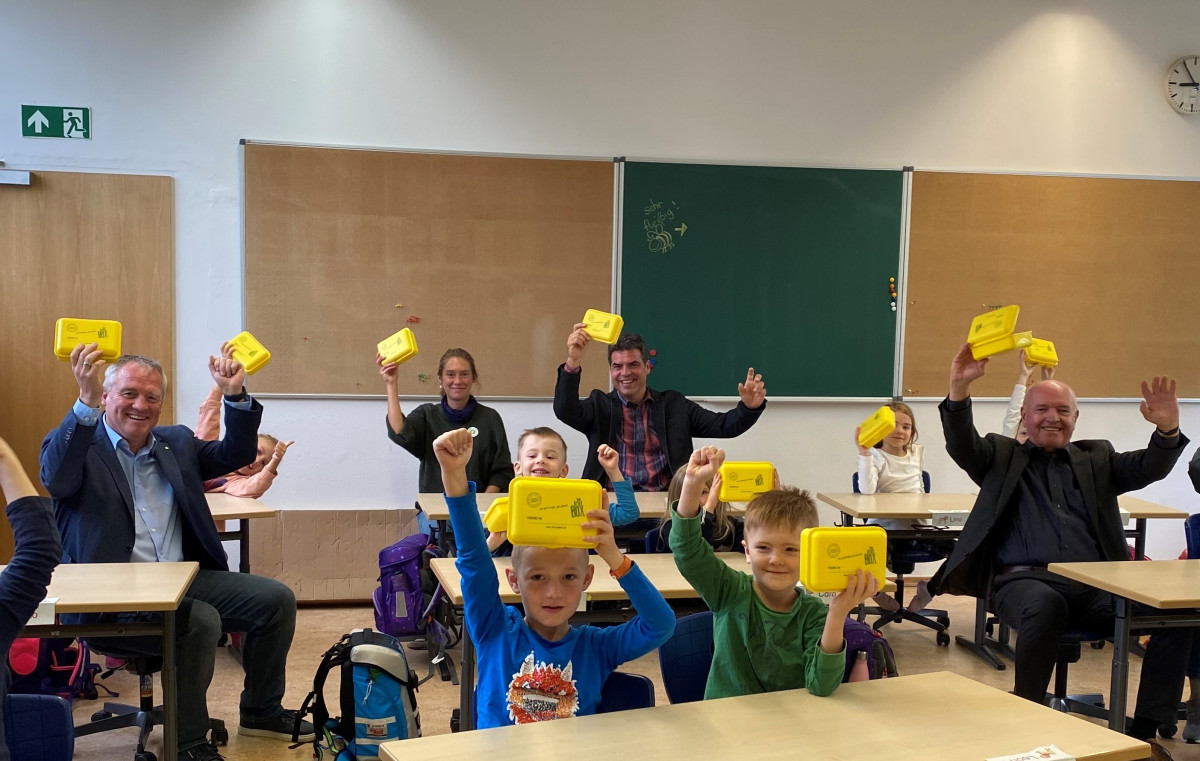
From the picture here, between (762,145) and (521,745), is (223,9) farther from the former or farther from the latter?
(521,745)

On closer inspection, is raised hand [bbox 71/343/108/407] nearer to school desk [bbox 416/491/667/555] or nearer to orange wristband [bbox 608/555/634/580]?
school desk [bbox 416/491/667/555]

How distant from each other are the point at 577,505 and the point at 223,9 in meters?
4.53

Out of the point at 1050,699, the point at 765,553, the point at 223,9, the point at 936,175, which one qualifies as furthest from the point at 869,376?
the point at 223,9

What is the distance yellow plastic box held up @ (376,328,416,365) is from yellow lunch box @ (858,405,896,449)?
84.9 inches

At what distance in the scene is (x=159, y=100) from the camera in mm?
5117

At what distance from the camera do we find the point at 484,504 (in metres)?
4.02

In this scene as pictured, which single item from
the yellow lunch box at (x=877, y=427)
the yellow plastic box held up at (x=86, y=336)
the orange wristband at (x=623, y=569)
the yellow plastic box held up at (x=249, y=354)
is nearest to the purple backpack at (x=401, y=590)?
the yellow plastic box held up at (x=249, y=354)

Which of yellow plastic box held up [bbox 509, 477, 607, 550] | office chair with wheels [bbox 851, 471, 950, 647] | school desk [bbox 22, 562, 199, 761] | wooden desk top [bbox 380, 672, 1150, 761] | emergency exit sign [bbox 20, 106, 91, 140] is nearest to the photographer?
wooden desk top [bbox 380, 672, 1150, 761]

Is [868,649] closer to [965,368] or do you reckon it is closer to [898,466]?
[965,368]

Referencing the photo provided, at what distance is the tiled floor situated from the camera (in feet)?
11.3

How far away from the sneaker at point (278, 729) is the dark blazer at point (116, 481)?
1.98 feet

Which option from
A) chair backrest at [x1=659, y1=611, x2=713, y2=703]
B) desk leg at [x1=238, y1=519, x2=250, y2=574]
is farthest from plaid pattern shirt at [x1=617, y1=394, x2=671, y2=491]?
chair backrest at [x1=659, y1=611, x2=713, y2=703]

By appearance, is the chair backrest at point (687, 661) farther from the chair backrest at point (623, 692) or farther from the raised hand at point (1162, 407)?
the raised hand at point (1162, 407)

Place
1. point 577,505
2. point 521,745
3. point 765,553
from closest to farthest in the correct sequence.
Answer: point 521,745, point 577,505, point 765,553
